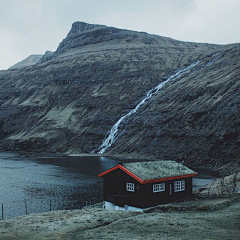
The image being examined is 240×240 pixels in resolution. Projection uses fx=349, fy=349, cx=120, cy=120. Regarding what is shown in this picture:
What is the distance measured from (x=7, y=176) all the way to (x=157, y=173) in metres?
47.1

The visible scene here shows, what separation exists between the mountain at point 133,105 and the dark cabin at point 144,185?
38.5 metres

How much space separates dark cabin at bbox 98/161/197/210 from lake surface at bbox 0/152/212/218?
9.08 m

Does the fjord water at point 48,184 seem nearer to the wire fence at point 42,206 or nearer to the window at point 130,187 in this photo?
the wire fence at point 42,206

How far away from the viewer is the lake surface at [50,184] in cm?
4838

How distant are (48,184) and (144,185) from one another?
1277 inches

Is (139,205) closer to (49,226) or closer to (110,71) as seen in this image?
(49,226)

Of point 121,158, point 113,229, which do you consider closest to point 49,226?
point 113,229

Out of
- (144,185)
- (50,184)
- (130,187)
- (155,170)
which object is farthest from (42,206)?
(155,170)

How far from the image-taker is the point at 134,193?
37219mm

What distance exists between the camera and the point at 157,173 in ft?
125

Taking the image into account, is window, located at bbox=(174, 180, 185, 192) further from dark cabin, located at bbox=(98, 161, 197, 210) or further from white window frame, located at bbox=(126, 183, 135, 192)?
white window frame, located at bbox=(126, 183, 135, 192)

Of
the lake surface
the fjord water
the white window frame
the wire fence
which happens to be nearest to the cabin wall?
the white window frame

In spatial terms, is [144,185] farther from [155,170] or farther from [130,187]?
[155,170]

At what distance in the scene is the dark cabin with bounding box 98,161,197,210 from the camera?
36562 mm
